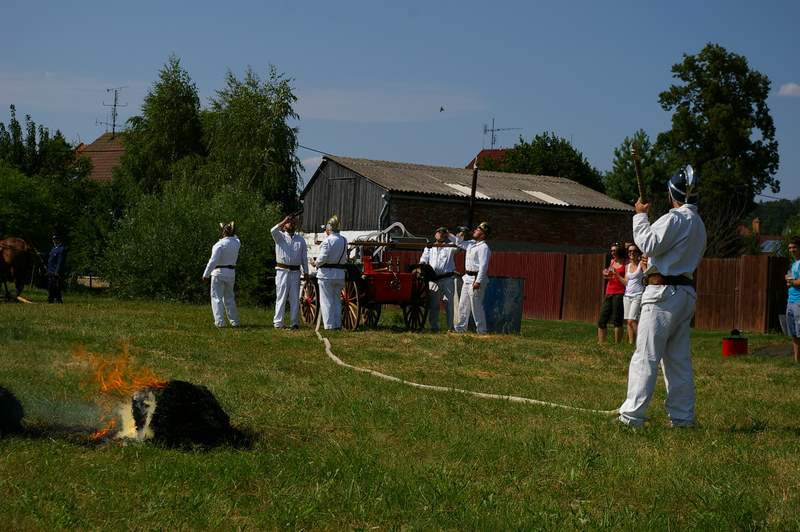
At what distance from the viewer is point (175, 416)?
7.14 metres

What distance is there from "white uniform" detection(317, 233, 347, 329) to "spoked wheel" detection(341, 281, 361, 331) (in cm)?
27

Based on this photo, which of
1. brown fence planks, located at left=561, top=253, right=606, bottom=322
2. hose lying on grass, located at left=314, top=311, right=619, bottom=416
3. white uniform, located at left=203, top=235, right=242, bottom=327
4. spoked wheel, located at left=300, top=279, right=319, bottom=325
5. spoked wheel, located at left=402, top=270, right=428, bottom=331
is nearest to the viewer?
hose lying on grass, located at left=314, top=311, right=619, bottom=416

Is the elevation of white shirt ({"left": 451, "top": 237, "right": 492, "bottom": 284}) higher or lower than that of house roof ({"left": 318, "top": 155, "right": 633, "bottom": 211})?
lower

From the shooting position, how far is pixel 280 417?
28.3 ft

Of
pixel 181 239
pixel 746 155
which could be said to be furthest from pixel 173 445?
pixel 746 155

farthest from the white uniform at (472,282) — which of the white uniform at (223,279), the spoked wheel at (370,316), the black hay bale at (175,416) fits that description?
the black hay bale at (175,416)

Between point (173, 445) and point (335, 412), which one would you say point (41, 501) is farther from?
point (335, 412)

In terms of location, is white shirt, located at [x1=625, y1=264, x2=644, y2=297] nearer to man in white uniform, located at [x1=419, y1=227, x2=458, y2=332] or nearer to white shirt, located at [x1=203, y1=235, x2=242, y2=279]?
man in white uniform, located at [x1=419, y1=227, x2=458, y2=332]

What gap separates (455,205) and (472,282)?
82.6ft

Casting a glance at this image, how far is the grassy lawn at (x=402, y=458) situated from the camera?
5750mm

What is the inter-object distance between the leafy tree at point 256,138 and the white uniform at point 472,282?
98.6 feet

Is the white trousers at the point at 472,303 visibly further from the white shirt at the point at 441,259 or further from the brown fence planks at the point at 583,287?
the brown fence planks at the point at 583,287

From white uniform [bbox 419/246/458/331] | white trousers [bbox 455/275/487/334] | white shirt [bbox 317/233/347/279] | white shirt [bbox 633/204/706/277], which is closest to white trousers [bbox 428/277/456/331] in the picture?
white uniform [bbox 419/246/458/331]

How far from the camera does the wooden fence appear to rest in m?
25.9
